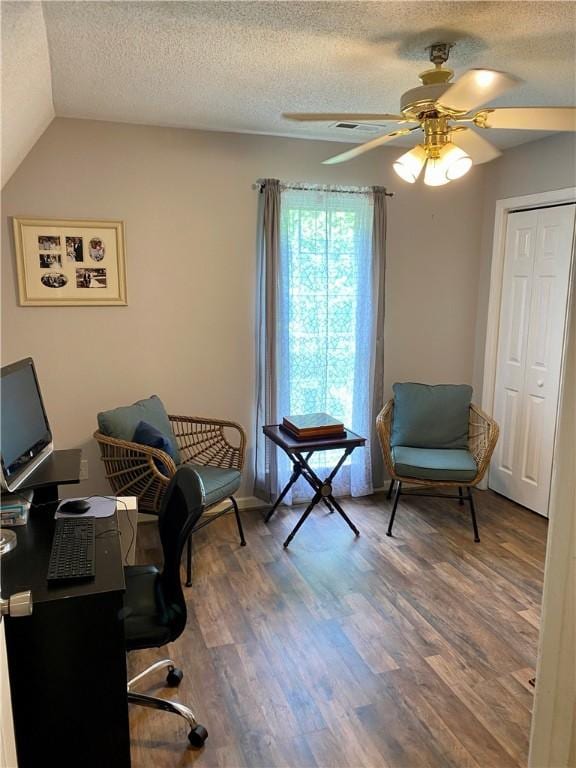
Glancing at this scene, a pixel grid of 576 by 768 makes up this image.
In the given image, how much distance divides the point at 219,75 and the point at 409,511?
9.63 feet

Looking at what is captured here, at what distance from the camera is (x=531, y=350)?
387 centimetres

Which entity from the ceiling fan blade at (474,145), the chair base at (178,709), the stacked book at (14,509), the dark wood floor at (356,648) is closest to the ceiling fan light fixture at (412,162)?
the ceiling fan blade at (474,145)

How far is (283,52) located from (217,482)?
7.00ft

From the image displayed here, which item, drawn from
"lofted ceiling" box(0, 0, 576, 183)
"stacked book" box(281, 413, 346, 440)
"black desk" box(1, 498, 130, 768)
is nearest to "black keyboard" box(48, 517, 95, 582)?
"black desk" box(1, 498, 130, 768)

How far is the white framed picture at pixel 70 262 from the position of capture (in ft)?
10.6

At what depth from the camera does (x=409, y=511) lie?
3914mm

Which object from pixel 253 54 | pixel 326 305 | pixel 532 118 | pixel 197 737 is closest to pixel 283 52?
pixel 253 54

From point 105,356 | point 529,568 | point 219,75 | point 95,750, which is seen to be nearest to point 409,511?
point 529,568

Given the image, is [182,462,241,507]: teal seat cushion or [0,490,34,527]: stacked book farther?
[182,462,241,507]: teal seat cushion

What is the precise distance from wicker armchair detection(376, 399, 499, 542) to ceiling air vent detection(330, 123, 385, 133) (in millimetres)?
1781

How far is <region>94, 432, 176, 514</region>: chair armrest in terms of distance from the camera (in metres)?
2.97

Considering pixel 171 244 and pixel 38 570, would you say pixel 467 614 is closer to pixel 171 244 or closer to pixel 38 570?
pixel 38 570

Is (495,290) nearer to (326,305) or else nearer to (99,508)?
(326,305)

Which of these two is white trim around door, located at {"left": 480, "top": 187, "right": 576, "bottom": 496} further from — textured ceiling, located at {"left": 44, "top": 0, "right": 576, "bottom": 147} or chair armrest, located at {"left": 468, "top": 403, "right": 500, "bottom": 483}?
textured ceiling, located at {"left": 44, "top": 0, "right": 576, "bottom": 147}
